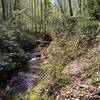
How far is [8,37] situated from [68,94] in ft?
28.3

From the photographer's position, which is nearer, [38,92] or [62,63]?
[38,92]

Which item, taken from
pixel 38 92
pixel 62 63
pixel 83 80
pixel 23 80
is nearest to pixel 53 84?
pixel 38 92

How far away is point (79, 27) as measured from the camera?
1290cm

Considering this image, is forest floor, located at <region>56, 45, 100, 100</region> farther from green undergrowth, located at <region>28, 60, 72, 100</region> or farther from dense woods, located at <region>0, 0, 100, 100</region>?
green undergrowth, located at <region>28, 60, 72, 100</region>

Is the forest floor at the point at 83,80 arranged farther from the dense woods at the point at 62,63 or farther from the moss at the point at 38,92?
the moss at the point at 38,92

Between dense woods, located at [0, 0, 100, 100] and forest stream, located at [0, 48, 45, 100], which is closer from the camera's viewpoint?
dense woods, located at [0, 0, 100, 100]

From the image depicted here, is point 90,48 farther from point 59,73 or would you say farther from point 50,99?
point 50,99

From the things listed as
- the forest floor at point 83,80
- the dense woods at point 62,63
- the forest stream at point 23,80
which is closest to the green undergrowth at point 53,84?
the dense woods at point 62,63

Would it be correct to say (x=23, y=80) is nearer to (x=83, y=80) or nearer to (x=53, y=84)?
(x=53, y=84)

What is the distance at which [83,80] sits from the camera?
25.5 feet

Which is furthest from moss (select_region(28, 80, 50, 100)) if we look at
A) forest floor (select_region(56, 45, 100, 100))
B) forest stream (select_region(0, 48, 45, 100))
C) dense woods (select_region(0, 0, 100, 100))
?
forest stream (select_region(0, 48, 45, 100))

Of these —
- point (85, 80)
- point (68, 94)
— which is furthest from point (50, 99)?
point (85, 80)

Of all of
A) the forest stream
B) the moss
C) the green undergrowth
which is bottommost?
the forest stream

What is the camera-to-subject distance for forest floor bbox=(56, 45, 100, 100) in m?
6.70
